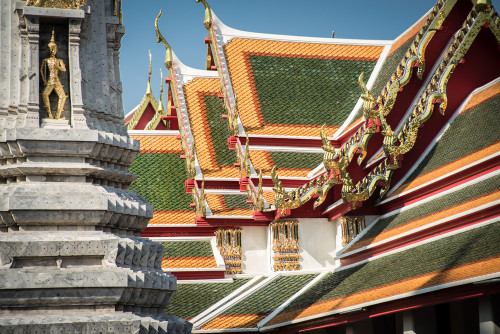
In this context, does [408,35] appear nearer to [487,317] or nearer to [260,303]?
[260,303]

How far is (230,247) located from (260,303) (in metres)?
2.67

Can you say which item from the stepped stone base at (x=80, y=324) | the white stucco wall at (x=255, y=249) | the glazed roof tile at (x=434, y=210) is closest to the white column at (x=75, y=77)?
the stepped stone base at (x=80, y=324)

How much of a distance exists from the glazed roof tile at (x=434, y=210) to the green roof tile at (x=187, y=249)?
16.4ft

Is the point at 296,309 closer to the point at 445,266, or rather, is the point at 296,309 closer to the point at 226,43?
the point at 445,266

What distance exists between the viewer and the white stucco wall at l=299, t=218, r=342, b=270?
1909 centimetres

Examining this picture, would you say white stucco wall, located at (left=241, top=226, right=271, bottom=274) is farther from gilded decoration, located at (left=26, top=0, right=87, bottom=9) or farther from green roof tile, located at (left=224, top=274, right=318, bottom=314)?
gilded decoration, located at (left=26, top=0, right=87, bottom=9)

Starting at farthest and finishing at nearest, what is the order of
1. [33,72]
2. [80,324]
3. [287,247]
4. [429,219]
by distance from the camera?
1. [287,247]
2. [429,219]
3. [33,72]
4. [80,324]

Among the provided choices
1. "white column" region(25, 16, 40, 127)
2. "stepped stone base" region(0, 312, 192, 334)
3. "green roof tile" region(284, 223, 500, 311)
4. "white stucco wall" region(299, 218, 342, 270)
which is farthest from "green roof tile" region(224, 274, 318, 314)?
"white column" region(25, 16, 40, 127)

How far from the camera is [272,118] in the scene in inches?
837

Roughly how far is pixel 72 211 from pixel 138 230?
1.19 meters

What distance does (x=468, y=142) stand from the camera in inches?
558

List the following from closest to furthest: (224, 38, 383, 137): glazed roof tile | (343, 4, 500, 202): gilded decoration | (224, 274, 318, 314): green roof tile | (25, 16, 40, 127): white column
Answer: (25, 16, 40, 127): white column, (343, 4, 500, 202): gilded decoration, (224, 274, 318, 314): green roof tile, (224, 38, 383, 137): glazed roof tile

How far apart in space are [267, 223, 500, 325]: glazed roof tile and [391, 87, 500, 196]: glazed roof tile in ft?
4.26

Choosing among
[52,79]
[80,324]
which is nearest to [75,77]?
[52,79]
